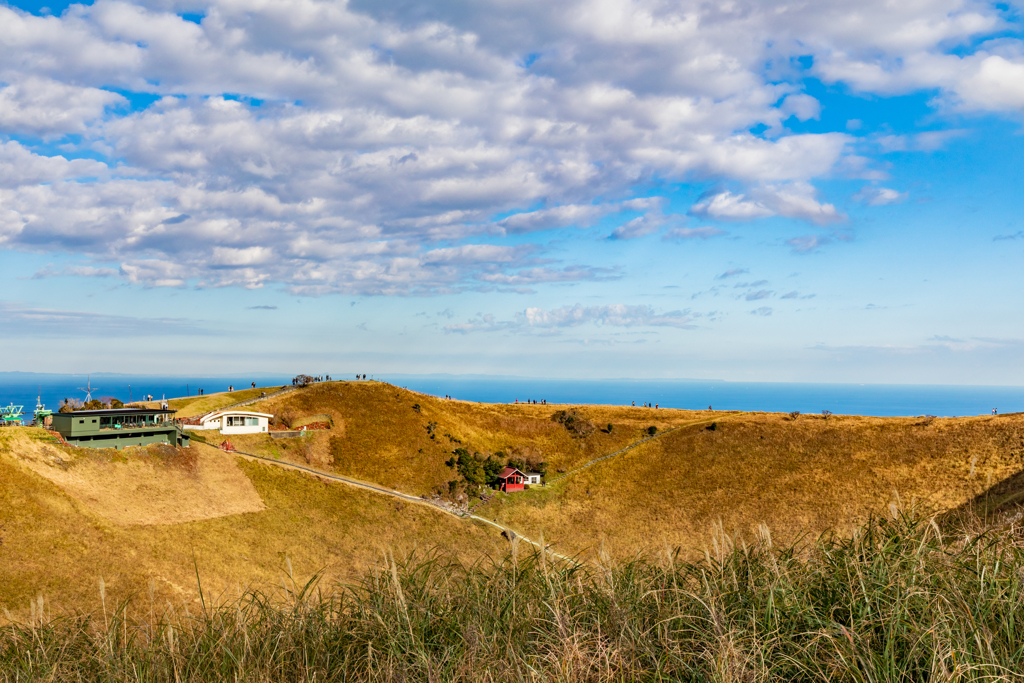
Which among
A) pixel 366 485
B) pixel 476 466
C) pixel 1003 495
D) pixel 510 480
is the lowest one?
pixel 510 480

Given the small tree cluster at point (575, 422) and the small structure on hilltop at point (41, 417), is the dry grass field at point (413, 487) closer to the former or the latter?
the small tree cluster at point (575, 422)

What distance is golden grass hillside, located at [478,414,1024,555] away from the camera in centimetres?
6731

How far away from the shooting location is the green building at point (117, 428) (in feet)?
210

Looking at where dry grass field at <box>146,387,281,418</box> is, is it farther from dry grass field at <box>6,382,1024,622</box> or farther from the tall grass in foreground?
the tall grass in foreground

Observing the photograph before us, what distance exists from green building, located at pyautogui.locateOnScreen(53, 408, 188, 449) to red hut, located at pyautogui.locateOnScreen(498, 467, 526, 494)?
4124cm

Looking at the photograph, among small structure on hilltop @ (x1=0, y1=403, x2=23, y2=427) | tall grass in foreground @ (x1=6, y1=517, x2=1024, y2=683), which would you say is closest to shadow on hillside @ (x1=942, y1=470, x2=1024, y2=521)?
tall grass in foreground @ (x1=6, y1=517, x2=1024, y2=683)

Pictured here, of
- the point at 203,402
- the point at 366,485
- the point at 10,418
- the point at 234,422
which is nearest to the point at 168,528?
the point at 366,485

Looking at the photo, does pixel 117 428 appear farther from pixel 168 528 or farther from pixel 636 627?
pixel 636 627

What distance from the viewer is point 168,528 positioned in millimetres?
54719

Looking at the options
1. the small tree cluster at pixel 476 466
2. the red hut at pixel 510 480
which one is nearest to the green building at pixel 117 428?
the small tree cluster at pixel 476 466

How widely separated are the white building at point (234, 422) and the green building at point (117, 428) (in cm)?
719

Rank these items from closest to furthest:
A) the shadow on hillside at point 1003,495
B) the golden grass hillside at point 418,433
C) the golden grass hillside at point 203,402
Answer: the shadow on hillside at point 1003,495 → the golden grass hillside at point 418,433 → the golden grass hillside at point 203,402

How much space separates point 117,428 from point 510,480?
4888 centimetres

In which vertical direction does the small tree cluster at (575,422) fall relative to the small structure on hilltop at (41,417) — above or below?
below
